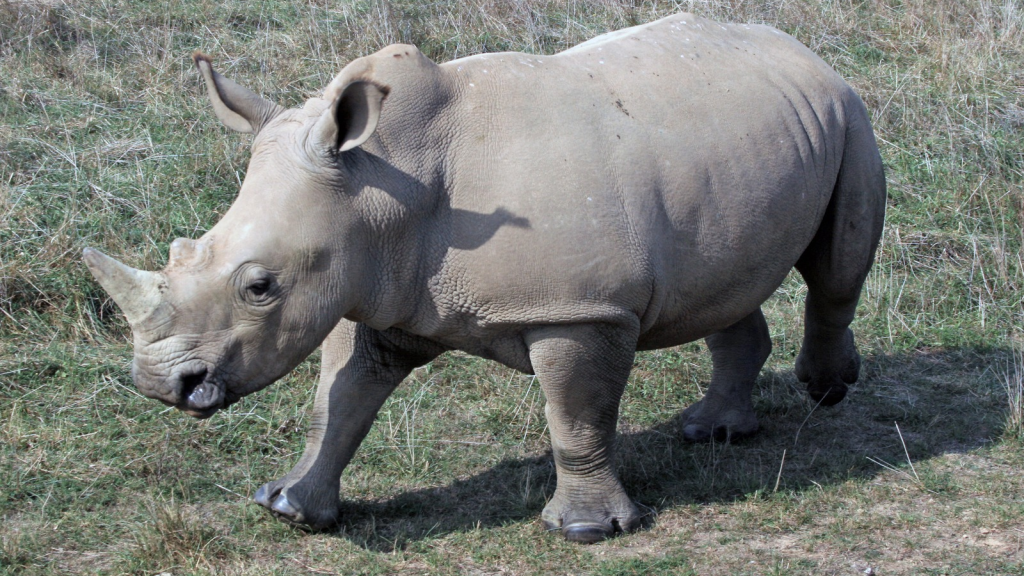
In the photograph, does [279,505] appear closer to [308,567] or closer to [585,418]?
[308,567]

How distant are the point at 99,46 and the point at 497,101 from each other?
5217mm

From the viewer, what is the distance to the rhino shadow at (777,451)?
178 inches

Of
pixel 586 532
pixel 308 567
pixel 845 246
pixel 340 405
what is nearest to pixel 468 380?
pixel 340 405

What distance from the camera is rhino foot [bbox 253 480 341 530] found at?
167 inches

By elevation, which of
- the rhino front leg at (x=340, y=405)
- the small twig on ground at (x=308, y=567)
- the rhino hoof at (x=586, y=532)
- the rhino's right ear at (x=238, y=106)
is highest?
the rhino's right ear at (x=238, y=106)

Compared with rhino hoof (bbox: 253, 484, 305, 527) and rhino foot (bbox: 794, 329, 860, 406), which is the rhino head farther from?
rhino foot (bbox: 794, 329, 860, 406)

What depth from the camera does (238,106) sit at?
3.85m

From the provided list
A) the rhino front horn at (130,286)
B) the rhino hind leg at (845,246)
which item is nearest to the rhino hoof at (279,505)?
the rhino front horn at (130,286)

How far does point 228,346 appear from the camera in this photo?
3.57 meters

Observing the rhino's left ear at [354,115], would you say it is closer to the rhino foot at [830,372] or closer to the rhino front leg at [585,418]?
the rhino front leg at [585,418]

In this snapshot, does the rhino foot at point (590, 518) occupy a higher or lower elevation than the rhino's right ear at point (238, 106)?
lower

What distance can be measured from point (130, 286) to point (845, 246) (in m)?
3.00

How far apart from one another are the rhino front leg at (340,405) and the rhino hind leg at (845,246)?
1826mm

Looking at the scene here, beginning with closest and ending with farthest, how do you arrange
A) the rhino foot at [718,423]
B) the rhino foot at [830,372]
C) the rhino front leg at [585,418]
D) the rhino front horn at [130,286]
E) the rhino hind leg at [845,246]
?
the rhino front horn at [130,286] < the rhino front leg at [585,418] < the rhino hind leg at [845,246] < the rhino foot at [718,423] < the rhino foot at [830,372]
